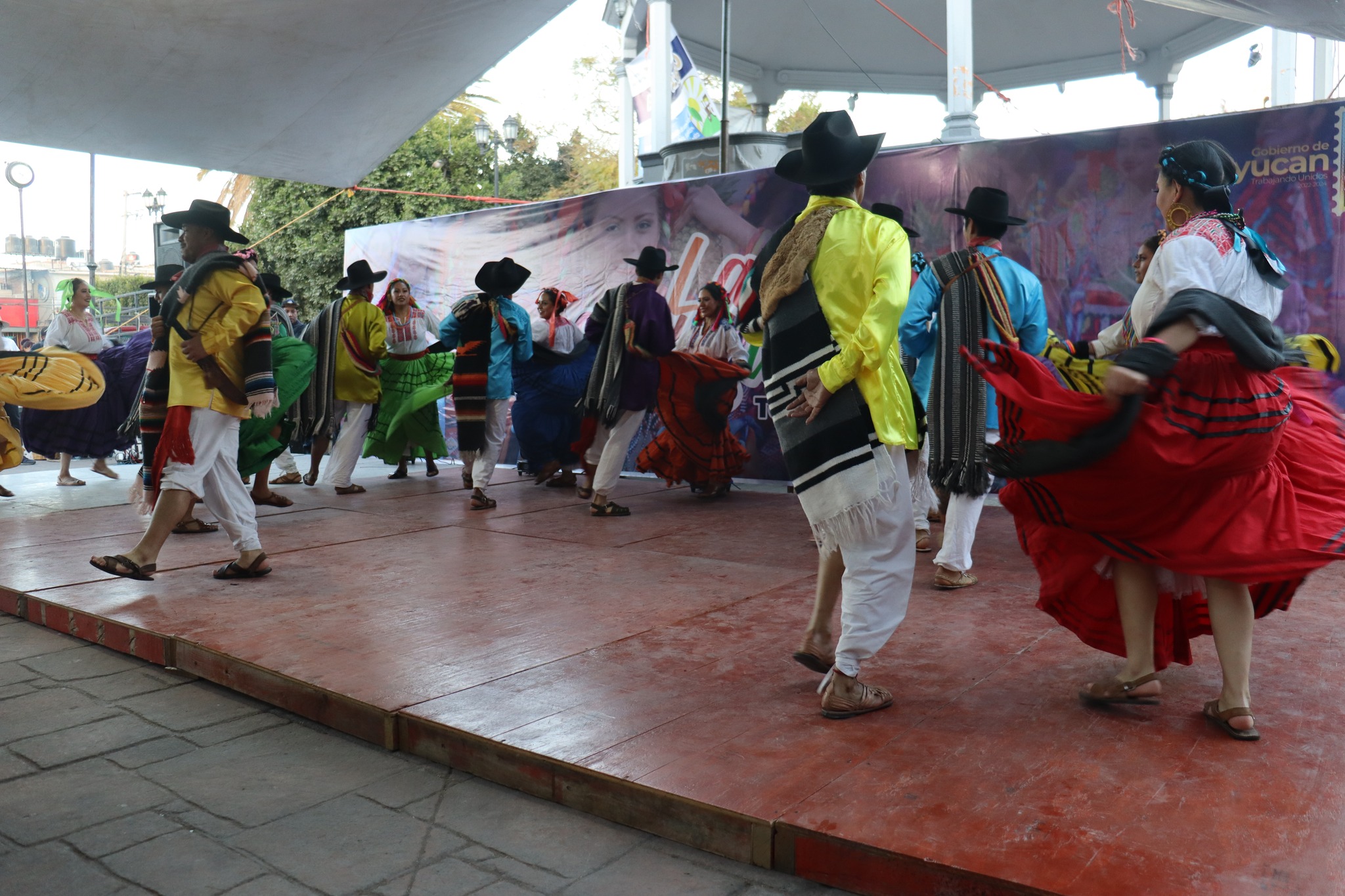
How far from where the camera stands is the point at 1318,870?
211 cm

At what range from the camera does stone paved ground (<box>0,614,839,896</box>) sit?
94.3 inches

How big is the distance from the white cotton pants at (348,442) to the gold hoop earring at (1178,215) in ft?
22.6

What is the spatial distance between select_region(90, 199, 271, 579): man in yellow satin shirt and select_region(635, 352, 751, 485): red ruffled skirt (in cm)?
358

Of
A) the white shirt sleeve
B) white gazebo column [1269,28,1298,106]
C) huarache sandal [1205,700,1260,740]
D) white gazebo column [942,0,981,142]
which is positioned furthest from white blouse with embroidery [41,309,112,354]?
white gazebo column [1269,28,1298,106]

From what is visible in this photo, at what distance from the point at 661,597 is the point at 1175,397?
2.59m

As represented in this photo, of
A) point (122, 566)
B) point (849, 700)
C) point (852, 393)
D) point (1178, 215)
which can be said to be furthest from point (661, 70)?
point (849, 700)

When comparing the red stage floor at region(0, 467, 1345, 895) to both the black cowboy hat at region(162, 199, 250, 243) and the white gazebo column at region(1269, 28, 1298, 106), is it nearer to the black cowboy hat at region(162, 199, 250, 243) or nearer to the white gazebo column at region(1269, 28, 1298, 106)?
the black cowboy hat at region(162, 199, 250, 243)

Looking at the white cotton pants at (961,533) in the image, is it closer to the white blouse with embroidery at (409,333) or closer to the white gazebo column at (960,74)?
the white blouse with embroidery at (409,333)

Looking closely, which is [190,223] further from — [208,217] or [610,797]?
[610,797]

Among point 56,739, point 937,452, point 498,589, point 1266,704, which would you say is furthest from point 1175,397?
point 56,739

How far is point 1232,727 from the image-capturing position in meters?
2.88

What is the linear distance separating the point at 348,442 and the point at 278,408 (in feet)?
6.81

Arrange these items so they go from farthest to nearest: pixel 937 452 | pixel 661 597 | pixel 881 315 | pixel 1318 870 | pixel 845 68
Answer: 1. pixel 845 68
2. pixel 937 452
3. pixel 661 597
4. pixel 881 315
5. pixel 1318 870

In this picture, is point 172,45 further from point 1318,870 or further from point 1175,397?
point 1318,870
